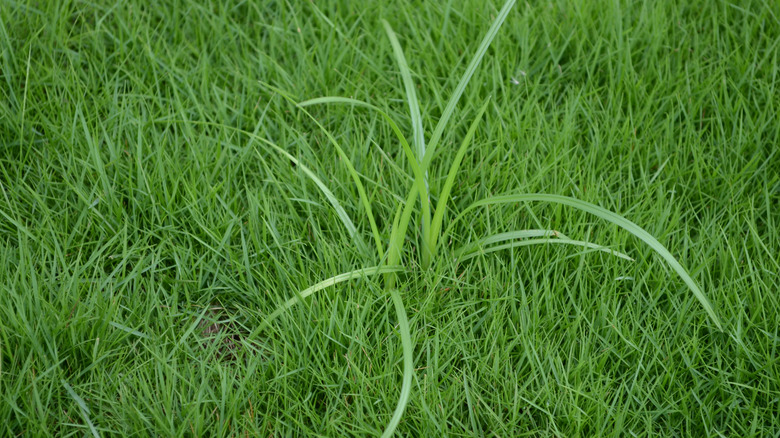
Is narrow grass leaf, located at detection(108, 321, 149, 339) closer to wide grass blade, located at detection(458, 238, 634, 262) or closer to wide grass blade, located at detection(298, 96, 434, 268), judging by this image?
wide grass blade, located at detection(298, 96, 434, 268)

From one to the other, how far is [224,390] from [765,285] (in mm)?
1421

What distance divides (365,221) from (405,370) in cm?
60

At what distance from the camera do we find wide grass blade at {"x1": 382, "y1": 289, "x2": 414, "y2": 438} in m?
1.22

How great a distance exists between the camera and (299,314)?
5.14ft

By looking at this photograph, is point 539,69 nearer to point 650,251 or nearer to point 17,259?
point 650,251

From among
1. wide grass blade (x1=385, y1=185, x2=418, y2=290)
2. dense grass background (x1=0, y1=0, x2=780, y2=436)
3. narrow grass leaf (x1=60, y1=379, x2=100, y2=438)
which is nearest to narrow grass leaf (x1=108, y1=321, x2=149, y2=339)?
dense grass background (x1=0, y1=0, x2=780, y2=436)

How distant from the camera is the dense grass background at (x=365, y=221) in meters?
1.50

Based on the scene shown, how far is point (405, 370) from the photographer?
4.33 feet

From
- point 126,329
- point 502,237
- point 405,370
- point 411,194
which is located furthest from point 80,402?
point 502,237

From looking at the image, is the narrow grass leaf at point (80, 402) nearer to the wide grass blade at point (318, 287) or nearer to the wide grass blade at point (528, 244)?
the wide grass blade at point (318, 287)

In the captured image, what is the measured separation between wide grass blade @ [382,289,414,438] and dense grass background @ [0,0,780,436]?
12 cm

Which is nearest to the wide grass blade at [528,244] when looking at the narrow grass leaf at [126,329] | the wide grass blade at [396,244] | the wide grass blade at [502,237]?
the wide grass blade at [502,237]

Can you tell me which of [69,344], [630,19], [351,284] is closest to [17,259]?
[69,344]

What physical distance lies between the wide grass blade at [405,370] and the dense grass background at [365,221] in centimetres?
12
